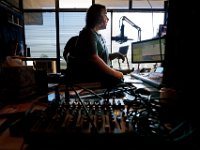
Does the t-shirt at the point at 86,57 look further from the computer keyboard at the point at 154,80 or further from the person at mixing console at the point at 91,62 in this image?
the computer keyboard at the point at 154,80

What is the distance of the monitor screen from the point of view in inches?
75.7

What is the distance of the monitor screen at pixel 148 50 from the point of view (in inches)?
75.7

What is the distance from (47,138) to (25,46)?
217 inches

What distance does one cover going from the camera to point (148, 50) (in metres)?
2.16

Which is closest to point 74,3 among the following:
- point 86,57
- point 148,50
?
point 148,50

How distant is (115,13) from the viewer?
5.62m

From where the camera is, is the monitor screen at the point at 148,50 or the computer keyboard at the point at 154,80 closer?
the computer keyboard at the point at 154,80

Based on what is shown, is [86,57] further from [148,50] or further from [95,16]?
[148,50]

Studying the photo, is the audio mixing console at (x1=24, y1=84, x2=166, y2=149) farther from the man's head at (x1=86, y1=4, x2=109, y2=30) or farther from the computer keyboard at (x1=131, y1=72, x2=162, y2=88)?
the man's head at (x1=86, y1=4, x2=109, y2=30)

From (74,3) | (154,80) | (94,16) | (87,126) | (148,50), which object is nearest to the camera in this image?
(87,126)

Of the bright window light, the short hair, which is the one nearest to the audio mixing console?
the short hair

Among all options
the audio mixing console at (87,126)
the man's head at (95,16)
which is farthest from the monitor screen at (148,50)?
the audio mixing console at (87,126)

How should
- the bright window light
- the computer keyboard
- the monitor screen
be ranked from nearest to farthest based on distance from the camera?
the computer keyboard
the monitor screen
the bright window light

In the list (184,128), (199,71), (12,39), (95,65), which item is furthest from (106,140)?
Answer: (12,39)
